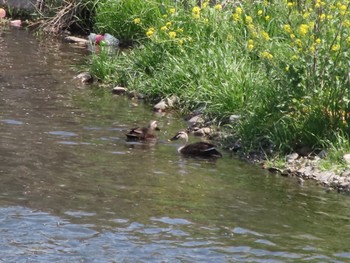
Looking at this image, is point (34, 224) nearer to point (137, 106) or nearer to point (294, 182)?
point (294, 182)

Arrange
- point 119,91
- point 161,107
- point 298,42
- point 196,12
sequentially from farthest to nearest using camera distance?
point 119,91
point 196,12
point 161,107
point 298,42

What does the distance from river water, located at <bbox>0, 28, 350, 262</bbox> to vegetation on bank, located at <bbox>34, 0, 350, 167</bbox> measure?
64 centimetres

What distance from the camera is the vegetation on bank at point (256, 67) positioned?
979cm

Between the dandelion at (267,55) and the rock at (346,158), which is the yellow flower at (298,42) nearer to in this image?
the dandelion at (267,55)

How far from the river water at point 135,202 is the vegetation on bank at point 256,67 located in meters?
0.64

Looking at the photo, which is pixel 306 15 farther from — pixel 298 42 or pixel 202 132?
pixel 202 132

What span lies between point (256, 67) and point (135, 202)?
4475mm

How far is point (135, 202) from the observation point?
7961 millimetres

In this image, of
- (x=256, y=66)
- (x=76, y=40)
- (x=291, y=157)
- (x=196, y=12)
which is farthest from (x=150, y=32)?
(x=76, y=40)

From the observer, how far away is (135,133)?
1034cm

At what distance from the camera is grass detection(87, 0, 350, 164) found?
386 inches

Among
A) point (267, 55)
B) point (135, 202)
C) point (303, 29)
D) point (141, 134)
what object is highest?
point (303, 29)

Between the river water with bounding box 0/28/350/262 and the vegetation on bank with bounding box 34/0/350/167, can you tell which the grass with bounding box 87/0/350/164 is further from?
the river water with bounding box 0/28/350/262

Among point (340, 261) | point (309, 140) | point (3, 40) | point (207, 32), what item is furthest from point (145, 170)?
point (3, 40)
